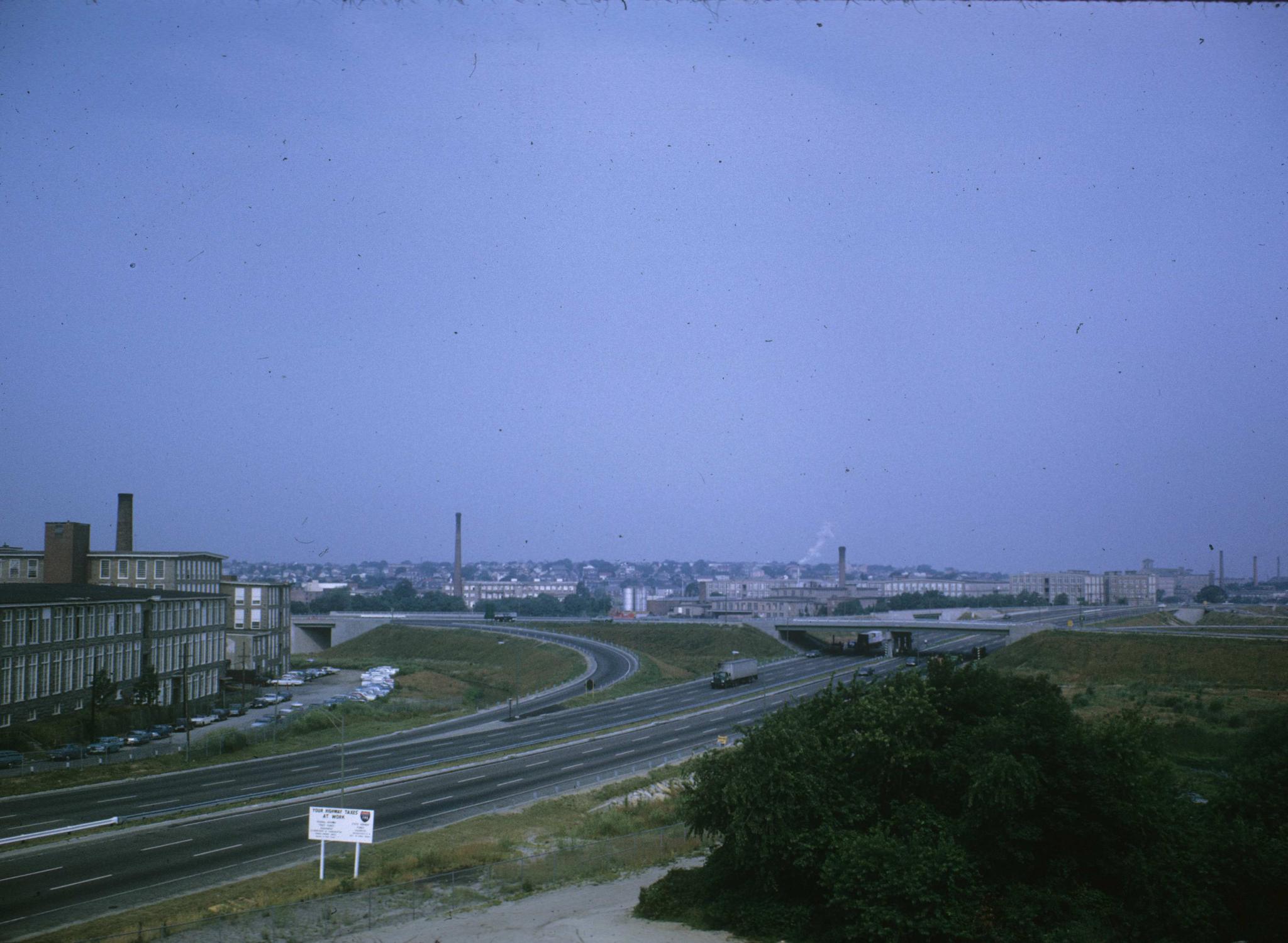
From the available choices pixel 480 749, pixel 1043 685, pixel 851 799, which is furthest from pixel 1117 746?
pixel 480 749

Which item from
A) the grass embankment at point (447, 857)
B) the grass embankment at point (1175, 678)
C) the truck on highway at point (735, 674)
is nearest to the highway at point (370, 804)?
the grass embankment at point (447, 857)

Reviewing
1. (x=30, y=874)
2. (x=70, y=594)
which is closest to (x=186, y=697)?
(x=70, y=594)

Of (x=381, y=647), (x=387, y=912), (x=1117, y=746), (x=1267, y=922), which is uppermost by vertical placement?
(x=1117, y=746)

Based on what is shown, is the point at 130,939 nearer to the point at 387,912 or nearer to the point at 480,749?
the point at 387,912

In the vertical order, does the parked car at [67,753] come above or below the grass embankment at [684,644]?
above

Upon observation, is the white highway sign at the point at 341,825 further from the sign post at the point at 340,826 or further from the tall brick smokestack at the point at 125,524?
the tall brick smokestack at the point at 125,524
